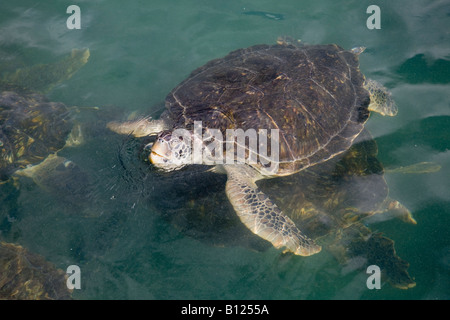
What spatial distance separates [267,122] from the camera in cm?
365

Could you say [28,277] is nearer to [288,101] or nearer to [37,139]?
[37,139]

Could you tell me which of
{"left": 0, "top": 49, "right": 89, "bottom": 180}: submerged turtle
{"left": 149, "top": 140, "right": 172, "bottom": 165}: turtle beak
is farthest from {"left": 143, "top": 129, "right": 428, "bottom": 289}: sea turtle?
{"left": 0, "top": 49, "right": 89, "bottom": 180}: submerged turtle

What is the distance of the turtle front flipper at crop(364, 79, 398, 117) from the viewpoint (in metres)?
4.59

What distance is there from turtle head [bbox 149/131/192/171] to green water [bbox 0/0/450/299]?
0.55 meters

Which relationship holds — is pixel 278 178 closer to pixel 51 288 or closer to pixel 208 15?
pixel 51 288

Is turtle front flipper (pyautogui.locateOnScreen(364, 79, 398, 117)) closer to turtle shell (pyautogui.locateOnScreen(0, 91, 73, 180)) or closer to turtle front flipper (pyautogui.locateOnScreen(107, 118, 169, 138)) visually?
turtle front flipper (pyautogui.locateOnScreen(107, 118, 169, 138))

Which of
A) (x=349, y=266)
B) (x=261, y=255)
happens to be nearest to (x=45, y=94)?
(x=261, y=255)

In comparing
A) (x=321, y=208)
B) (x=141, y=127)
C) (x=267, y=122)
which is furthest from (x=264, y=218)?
(x=141, y=127)

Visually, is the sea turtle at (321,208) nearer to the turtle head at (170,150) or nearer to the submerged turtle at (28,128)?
the turtle head at (170,150)

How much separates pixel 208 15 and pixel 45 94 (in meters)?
4.07

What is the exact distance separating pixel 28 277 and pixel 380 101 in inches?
217

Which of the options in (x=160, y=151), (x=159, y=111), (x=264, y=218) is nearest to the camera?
(x=264, y=218)

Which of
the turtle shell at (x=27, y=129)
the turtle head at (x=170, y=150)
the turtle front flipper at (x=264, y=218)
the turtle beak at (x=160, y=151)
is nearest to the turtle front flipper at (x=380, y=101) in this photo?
the turtle front flipper at (x=264, y=218)

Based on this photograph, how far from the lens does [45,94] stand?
18.5 ft
